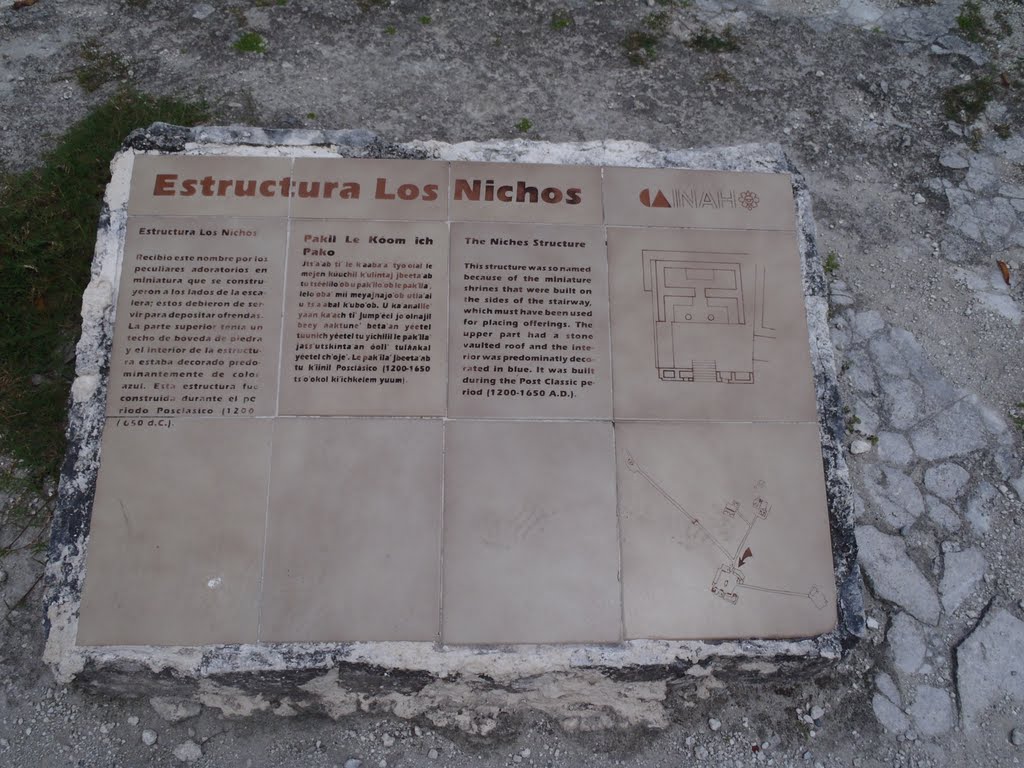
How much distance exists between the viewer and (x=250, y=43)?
18.4 feet

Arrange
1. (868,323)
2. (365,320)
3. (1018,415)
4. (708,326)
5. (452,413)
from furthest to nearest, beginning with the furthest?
(868,323) → (1018,415) → (708,326) → (365,320) → (452,413)

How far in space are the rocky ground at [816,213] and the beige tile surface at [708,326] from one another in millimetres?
1033

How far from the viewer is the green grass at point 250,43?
219 inches

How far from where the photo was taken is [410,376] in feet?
11.7

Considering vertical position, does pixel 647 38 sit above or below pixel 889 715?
above

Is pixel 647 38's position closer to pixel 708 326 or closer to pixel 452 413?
pixel 708 326

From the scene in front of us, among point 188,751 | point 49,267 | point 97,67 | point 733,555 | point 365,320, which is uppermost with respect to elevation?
point 97,67

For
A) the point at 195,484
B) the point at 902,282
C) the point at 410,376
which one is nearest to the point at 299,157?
the point at 410,376

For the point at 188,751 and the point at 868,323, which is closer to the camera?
the point at 188,751

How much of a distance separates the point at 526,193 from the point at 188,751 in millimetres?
3283

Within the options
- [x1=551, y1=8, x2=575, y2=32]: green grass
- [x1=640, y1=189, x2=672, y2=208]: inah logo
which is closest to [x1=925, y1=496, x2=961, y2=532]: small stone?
[x1=640, y1=189, x2=672, y2=208]: inah logo

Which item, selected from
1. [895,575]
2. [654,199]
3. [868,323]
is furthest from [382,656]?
[868,323]

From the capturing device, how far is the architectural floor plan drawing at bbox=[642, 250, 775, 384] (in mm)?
3684

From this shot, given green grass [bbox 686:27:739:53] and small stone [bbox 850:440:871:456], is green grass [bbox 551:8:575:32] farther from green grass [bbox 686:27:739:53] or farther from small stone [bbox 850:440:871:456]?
small stone [bbox 850:440:871:456]
